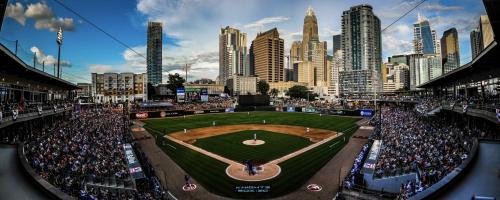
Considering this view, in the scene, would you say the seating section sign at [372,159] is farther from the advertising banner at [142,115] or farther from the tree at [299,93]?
the tree at [299,93]

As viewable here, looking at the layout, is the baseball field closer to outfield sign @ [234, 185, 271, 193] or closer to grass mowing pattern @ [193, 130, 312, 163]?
grass mowing pattern @ [193, 130, 312, 163]

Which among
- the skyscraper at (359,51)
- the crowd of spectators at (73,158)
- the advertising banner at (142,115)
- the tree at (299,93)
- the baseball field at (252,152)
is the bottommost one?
Answer: the baseball field at (252,152)

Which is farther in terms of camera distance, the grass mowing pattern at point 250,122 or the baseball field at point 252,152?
the grass mowing pattern at point 250,122

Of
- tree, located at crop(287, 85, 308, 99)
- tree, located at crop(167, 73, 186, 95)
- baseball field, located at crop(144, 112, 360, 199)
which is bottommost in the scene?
baseball field, located at crop(144, 112, 360, 199)

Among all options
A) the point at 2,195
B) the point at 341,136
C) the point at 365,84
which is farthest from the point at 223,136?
the point at 365,84

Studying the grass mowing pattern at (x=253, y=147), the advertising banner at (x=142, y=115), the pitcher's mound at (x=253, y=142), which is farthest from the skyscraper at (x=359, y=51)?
the pitcher's mound at (x=253, y=142)

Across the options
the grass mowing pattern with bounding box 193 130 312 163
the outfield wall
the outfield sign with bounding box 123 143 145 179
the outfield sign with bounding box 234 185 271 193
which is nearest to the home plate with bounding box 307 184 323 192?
the outfield sign with bounding box 234 185 271 193

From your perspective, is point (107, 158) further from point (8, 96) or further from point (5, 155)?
point (8, 96)
